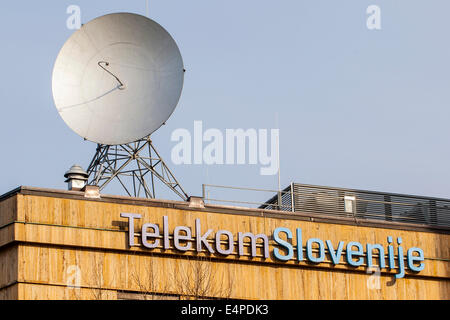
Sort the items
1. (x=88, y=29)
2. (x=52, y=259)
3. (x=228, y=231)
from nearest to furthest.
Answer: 1. (x=52, y=259)
2. (x=228, y=231)
3. (x=88, y=29)

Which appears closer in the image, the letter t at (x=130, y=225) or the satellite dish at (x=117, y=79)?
the letter t at (x=130, y=225)

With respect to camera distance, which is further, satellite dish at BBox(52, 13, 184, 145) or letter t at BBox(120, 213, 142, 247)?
satellite dish at BBox(52, 13, 184, 145)

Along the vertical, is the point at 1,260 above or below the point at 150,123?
below

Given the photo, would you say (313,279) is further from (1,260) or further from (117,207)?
(1,260)

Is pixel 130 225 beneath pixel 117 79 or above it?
beneath

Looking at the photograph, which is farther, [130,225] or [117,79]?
[117,79]

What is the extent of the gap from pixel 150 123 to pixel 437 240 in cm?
1555

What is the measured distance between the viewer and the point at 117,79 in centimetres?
5453

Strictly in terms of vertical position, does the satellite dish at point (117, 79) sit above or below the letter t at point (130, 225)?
above

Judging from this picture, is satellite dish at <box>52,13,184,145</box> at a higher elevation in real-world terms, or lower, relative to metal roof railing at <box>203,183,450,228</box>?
higher

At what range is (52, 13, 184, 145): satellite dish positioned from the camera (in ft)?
175

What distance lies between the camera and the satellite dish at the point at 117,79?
5328 cm

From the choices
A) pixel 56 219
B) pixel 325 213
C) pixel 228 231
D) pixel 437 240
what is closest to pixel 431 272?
pixel 437 240

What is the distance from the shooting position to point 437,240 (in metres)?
55.1
